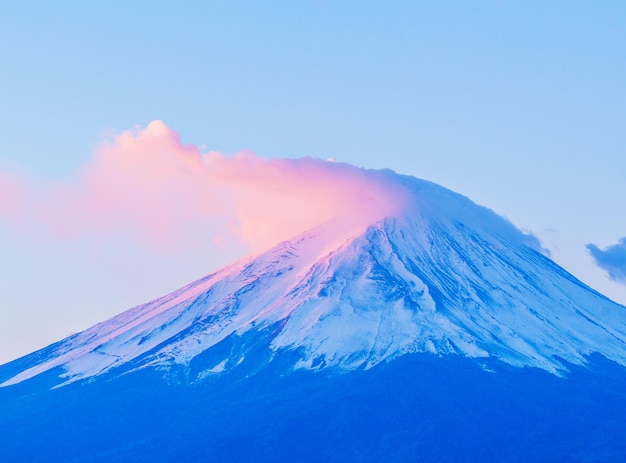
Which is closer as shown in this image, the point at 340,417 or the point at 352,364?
the point at 340,417

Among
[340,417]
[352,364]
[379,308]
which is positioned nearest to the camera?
[340,417]

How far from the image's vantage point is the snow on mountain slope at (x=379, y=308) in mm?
109125

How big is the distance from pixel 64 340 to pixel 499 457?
51907mm

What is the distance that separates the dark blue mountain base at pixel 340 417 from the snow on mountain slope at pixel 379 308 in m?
2.92

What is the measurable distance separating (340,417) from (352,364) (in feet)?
29.9

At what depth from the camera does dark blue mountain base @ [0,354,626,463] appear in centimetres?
9250

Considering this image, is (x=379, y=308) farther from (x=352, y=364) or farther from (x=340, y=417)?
(x=340, y=417)

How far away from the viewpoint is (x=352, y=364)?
10519 centimetres

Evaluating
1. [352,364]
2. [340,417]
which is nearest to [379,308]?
[352,364]

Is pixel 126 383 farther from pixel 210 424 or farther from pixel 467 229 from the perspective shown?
pixel 467 229

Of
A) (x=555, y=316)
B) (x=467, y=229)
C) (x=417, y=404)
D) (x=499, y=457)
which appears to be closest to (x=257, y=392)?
(x=417, y=404)

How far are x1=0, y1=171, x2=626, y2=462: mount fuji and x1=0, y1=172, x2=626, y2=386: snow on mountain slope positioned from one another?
0.70ft

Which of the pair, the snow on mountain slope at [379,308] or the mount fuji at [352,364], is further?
the snow on mountain slope at [379,308]

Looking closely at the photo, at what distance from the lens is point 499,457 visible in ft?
297
